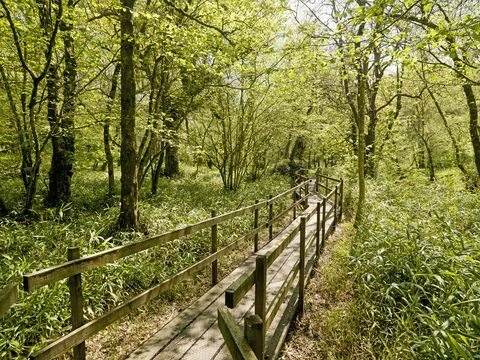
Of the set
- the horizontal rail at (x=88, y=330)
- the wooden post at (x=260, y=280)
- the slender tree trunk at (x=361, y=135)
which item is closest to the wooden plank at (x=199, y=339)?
the horizontal rail at (x=88, y=330)

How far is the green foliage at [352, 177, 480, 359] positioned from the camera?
8.16ft

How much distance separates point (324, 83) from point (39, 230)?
13257 millimetres

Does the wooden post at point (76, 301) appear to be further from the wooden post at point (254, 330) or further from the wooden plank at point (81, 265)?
the wooden post at point (254, 330)

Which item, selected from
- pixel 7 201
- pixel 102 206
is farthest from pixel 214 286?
pixel 7 201

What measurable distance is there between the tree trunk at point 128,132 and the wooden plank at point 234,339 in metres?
5.27

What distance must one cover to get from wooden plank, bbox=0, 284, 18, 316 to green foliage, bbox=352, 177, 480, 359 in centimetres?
282

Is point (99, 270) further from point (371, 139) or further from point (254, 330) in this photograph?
point (371, 139)

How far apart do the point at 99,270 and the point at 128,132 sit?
3.07m

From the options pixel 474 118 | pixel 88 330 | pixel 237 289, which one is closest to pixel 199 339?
pixel 88 330

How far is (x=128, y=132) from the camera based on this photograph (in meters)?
6.21

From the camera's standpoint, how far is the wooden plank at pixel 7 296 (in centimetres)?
139

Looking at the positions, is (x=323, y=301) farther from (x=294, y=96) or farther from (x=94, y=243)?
(x=294, y=96)

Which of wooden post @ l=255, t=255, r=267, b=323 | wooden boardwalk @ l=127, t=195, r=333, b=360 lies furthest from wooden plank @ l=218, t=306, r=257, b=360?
wooden boardwalk @ l=127, t=195, r=333, b=360

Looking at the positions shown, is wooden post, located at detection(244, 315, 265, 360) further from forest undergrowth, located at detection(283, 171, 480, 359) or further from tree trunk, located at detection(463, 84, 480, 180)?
tree trunk, located at detection(463, 84, 480, 180)
